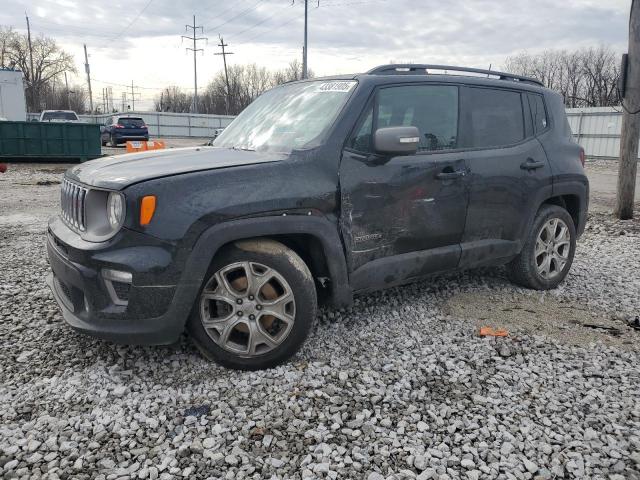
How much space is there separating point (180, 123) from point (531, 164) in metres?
45.4

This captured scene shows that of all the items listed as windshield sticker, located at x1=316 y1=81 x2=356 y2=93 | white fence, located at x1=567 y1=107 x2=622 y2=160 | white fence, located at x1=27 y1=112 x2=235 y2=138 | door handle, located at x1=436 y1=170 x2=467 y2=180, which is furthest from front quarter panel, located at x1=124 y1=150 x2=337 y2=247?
white fence, located at x1=27 y1=112 x2=235 y2=138

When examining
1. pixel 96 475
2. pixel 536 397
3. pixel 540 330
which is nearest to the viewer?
pixel 96 475

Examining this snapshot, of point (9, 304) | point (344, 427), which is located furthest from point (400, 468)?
point (9, 304)

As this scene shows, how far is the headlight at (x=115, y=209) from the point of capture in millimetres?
2877

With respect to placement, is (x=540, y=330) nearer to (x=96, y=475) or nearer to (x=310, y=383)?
(x=310, y=383)

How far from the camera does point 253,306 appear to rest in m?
3.15

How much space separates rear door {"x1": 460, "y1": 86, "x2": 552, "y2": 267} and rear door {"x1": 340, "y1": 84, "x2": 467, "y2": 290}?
0.49 feet

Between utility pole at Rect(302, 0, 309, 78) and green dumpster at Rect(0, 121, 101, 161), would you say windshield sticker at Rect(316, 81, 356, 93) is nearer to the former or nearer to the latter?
green dumpster at Rect(0, 121, 101, 161)

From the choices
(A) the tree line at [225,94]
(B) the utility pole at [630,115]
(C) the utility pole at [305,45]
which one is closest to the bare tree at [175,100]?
(A) the tree line at [225,94]

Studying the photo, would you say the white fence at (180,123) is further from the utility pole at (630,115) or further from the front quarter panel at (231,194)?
the front quarter panel at (231,194)

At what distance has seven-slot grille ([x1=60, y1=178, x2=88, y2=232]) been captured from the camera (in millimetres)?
3162

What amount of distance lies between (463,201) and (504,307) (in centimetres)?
108

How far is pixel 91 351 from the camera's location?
348 cm

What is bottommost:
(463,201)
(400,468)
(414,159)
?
(400,468)
